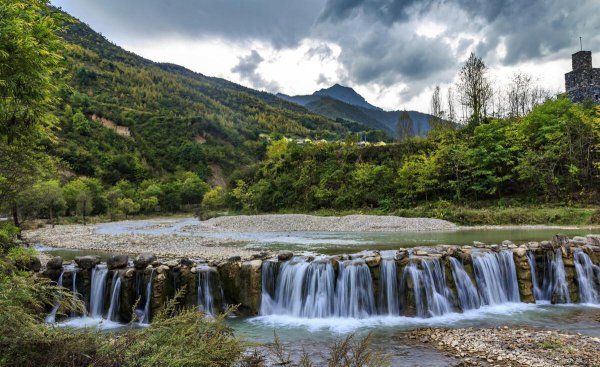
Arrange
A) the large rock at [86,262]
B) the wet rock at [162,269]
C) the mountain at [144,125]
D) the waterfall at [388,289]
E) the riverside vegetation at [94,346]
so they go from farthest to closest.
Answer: the mountain at [144,125]
the large rock at [86,262]
the wet rock at [162,269]
the waterfall at [388,289]
the riverside vegetation at [94,346]

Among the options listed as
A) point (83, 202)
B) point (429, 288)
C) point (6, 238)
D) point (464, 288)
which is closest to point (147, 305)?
point (6, 238)

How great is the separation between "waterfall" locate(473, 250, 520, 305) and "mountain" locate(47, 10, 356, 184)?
245 ft

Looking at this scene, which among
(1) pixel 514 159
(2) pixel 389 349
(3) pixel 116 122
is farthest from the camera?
(3) pixel 116 122

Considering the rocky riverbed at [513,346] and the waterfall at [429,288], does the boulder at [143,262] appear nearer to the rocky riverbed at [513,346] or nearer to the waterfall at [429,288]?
the waterfall at [429,288]

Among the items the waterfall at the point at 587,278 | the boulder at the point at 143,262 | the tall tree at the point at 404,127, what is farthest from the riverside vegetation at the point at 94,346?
the tall tree at the point at 404,127

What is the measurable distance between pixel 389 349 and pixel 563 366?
3.18 metres

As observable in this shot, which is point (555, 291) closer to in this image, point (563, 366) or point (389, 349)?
point (563, 366)

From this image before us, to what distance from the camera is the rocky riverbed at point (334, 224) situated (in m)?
29.6

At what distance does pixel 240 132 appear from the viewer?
144125 millimetres

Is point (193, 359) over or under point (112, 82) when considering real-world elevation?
under

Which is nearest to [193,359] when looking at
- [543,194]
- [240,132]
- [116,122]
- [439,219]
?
[439,219]

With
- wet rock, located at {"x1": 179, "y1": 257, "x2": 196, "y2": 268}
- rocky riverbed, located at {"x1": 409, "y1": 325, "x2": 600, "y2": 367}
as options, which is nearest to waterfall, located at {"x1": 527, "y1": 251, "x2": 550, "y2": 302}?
rocky riverbed, located at {"x1": 409, "y1": 325, "x2": 600, "y2": 367}

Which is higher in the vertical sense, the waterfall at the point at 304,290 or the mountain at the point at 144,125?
the mountain at the point at 144,125

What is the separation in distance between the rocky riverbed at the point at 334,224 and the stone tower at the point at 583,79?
4303 centimetres
